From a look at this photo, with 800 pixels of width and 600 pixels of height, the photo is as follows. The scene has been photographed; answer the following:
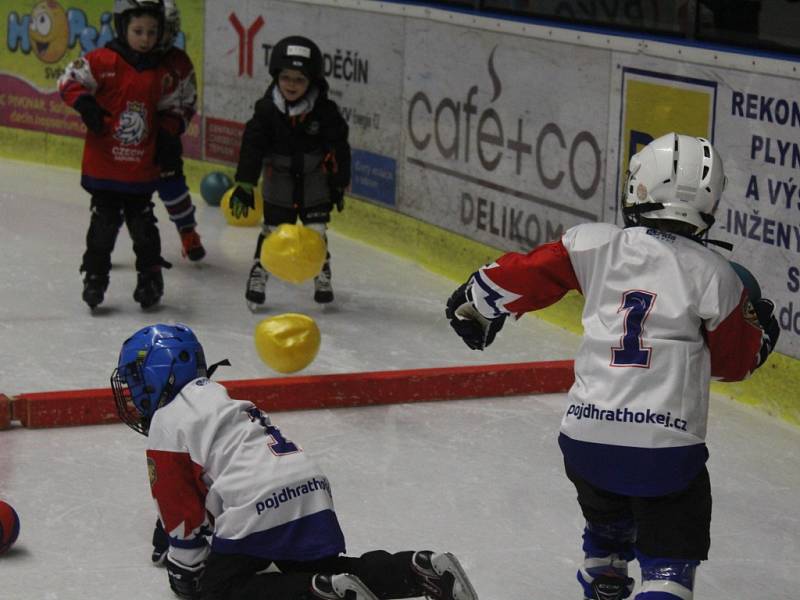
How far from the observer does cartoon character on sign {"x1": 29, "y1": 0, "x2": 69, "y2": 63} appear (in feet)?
32.3

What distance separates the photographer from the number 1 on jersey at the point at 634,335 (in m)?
3.16

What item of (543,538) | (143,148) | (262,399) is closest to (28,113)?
(143,148)

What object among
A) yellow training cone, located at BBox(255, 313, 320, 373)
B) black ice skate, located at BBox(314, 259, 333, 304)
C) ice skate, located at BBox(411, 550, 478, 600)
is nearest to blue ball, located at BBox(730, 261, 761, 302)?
ice skate, located at BBox(411, 550, 478, 600)

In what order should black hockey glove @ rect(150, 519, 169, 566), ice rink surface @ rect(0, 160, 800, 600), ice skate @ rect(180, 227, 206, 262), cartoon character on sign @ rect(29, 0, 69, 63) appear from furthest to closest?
1. cartoon character on sign @ rect(29, 0, 69, 63)
2. ice skate @ rect(180, 227, 206, 262)
3. ice rink surface @ rect(0, 160, 800, 600)
4. black hockey glove @ rect(150, 519, 169, 566)

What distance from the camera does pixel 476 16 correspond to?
23.6 feet

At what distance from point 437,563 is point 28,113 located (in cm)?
742

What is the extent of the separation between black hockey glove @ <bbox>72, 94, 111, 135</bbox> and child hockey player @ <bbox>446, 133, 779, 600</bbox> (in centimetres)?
333

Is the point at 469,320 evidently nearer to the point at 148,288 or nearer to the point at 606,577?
the point at 606,577

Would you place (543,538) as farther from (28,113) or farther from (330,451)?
(28,113)

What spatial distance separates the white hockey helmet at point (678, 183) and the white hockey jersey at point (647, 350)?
5 centimetres

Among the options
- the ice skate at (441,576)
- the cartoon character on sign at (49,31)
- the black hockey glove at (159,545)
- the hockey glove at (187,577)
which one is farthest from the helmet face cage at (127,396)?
the cartoon character on sign at (49,31)

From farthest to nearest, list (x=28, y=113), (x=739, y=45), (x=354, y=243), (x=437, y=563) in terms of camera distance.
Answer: (x=28, y=113), (x=354, y=243), (x=739, y=45), (x=437, y=563)

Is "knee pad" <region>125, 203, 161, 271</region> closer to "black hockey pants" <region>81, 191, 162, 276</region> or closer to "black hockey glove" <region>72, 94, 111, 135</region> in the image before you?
"black hockey pants" <region>81, 191, 162, 276</region>

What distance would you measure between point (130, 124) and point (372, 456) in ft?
7.31
